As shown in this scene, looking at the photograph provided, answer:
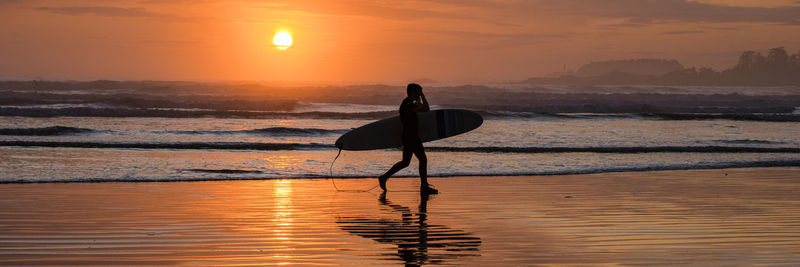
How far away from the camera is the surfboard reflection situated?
Result: 7605mm

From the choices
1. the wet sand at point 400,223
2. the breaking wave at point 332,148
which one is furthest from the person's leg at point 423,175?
the breaking wave at point 332,148

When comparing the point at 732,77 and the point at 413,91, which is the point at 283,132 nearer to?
the point at 413,91

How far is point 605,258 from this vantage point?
7.45 m

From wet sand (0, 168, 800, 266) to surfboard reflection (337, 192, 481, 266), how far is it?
0.02m

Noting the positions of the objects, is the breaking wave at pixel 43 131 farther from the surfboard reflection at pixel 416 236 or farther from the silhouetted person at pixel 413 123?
the surfboard reflection at pixel 416 236

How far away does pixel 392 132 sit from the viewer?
15461mm

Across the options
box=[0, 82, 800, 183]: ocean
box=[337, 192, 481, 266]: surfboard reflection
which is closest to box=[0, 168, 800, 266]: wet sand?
box=[337, 192, 481, 266]: surfboard reflection

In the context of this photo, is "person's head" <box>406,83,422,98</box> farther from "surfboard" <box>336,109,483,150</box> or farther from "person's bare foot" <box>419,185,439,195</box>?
"surfboard" <box>336,109,483,150</box>

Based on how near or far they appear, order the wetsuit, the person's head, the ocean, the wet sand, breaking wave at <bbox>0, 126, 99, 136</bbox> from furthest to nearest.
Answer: breaking wave at <bbox>0, 126, 99, 136</bbox> → the ocean → the wetsuit → the person's head → the wet sand

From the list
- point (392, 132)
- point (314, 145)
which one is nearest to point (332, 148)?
point (314, 145)

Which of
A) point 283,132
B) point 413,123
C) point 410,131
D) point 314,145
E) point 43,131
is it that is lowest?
point 410,131

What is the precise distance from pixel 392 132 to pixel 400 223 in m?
5.87

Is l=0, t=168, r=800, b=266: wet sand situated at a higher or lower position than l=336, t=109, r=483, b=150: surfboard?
lower

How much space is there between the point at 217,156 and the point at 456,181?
6.22 meters
